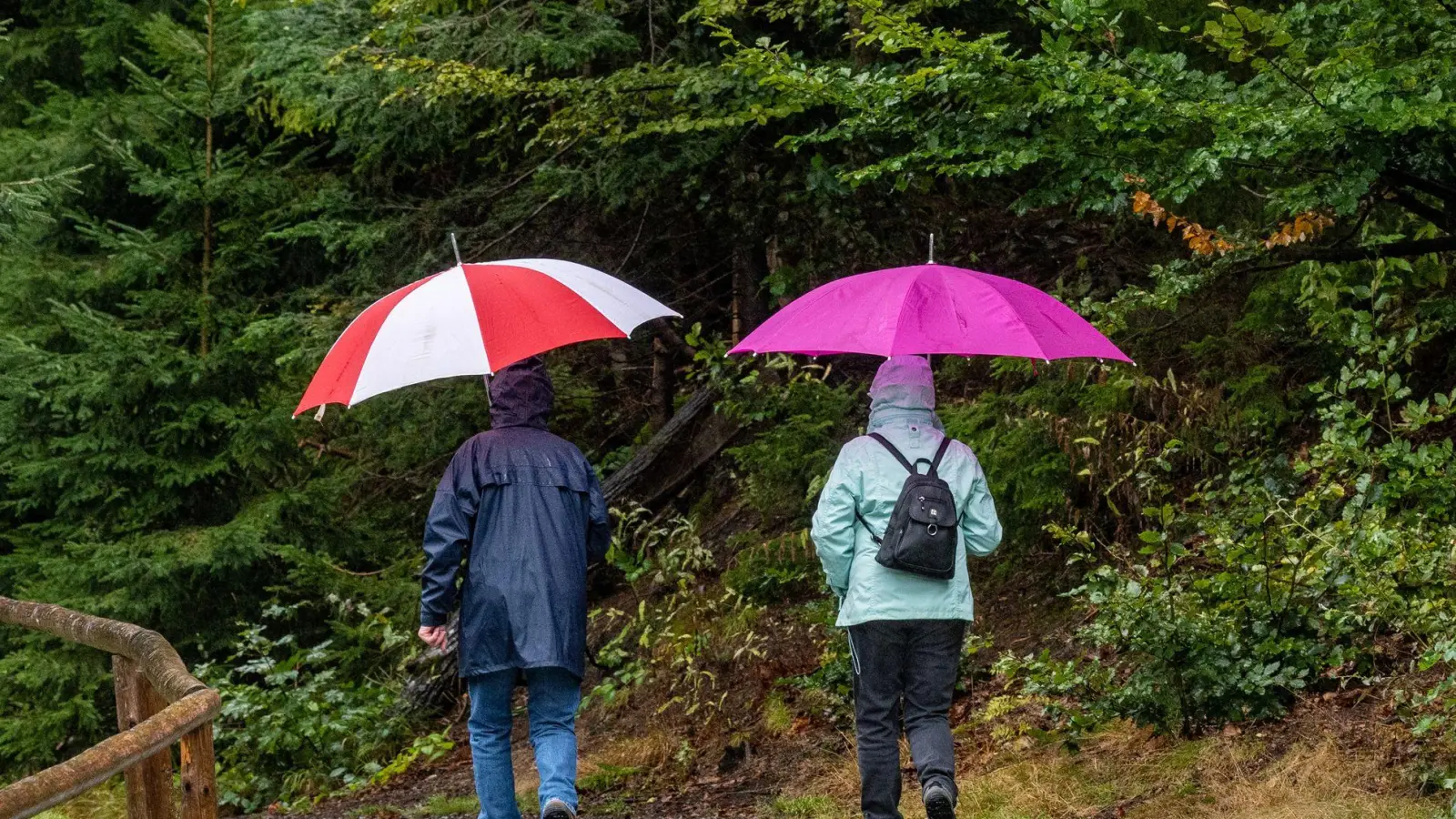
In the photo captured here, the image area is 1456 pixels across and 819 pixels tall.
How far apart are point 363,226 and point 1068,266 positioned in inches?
206

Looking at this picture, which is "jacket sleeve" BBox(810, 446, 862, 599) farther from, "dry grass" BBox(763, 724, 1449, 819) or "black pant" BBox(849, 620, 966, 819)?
"dry grass" BBox(763, 724, 1449, 819)

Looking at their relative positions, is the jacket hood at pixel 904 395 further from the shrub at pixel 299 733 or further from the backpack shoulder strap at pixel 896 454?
the shrub at pixel 299 733

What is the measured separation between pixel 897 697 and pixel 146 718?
2639 millimetres

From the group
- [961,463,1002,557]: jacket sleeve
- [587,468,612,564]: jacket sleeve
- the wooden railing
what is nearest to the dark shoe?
[961,463,1002,557]: jacket sleeve

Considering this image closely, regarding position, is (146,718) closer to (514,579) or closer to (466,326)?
(514,579)

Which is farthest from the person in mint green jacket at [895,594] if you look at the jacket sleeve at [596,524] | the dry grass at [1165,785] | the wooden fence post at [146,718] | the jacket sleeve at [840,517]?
the wooden fence post at [146,718]

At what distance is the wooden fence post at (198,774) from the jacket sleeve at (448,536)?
0.86 m

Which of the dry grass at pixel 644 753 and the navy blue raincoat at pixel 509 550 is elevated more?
the navy blue raincoat at pixel 509 550

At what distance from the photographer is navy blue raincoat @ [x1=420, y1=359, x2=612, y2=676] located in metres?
4.84

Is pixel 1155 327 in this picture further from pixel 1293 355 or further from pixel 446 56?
pixel 446 56

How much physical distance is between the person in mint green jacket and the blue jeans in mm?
1064

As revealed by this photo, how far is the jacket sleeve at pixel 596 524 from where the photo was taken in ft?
16.8

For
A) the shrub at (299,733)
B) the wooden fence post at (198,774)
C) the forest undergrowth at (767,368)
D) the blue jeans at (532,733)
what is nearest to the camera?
the wooden fence post at (198,774)

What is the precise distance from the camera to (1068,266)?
9.70 meters
